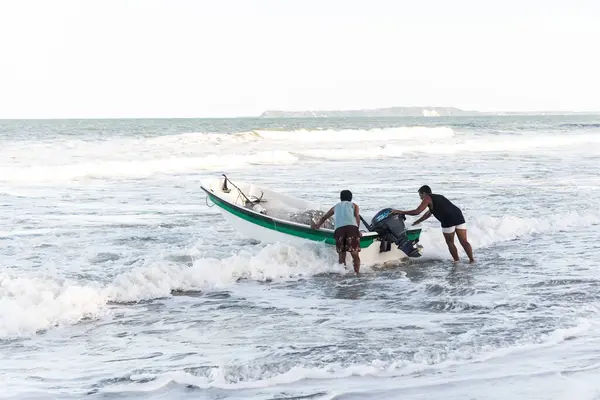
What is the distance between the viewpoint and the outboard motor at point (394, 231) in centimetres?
1169

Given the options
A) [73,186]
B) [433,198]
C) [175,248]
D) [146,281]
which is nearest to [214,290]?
[146,281]

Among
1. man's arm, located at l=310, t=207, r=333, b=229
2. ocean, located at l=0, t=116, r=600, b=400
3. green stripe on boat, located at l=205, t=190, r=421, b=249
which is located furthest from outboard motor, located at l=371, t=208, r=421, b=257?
man's arm, located at l=310, t=207, r=333, b=229

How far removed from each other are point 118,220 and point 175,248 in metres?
3.50

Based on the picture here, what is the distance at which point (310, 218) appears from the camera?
1298cm

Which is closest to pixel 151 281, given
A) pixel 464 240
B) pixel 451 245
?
pixel 451 245

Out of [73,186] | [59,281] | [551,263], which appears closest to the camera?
[59,281]

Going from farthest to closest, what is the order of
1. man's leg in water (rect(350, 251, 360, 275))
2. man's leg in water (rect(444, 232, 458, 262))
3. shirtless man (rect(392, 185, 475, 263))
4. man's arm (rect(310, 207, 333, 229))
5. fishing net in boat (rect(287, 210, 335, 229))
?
fishing net in boat (rect(287, 210, 335, 229)) → man's leg in water (rect(444, 232, 458, 262)) → shirtless man (rect(392, 185, 475, 263)) → man's arm (rect(310, 207, 333, 229)) → man's leg in water (rect(350, 251, 360, 275))

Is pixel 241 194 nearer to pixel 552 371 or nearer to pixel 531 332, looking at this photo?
pixel 531 332

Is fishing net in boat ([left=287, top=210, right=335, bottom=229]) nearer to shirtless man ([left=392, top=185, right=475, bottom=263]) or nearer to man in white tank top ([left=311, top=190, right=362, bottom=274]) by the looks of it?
man in white tank top ([left=311, top=190, right=362, bottom=274])

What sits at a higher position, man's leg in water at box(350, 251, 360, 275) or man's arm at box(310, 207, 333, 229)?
man's arm at box(310, 207, 333, 229)

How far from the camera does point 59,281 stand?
32.8 ft

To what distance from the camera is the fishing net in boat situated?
41.6 feet

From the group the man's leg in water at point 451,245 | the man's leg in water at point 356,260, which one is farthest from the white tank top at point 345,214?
the man's leg in water at point 451,245

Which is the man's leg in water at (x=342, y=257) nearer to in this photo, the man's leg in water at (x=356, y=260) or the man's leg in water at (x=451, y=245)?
the man's leg in water at (x=356, y=260)
